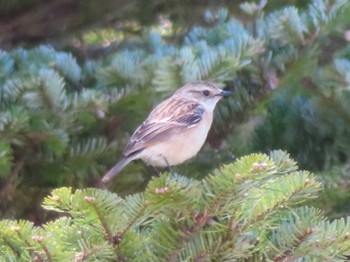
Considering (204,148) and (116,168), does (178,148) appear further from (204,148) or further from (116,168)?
(116,168)

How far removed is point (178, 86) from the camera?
3.13 m

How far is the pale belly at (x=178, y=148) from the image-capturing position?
3.40 metres

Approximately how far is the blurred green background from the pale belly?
0.22ft

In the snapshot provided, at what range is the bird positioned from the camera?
3.26 m

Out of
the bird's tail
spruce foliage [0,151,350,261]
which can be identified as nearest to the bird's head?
the bird's tail

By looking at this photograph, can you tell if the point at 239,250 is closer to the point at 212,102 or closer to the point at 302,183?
the point at 302,183

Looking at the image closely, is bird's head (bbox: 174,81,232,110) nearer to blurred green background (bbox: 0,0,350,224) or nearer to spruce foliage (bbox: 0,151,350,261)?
blurred green background (bbox: 0,0,350,224)

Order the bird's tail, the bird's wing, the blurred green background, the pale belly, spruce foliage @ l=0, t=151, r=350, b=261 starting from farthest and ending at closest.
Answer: the pale belly < the bird's wing < the bird's tail < the blurred green background < spruce foliage @ l=0, t=151, r=350, b=261

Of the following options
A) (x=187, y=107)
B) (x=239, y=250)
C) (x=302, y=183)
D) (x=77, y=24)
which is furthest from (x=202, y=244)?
(x=77, y=24)

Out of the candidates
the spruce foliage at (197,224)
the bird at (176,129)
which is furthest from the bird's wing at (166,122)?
the spruce foliage at (197,224)

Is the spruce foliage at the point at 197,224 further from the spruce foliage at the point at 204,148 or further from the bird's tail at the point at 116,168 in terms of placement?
the bird's tail at the point at 116,168

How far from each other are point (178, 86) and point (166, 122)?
0.48m

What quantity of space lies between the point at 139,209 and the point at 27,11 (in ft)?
8.32

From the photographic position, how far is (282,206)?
6.73ft
